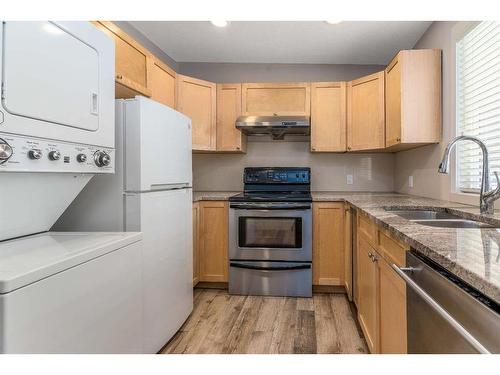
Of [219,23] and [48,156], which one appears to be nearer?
[48,156]

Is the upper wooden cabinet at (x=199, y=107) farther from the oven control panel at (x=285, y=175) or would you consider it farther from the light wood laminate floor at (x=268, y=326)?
the light wood laminate floor at (x=268, y=326)

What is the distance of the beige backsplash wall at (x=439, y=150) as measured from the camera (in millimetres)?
2168

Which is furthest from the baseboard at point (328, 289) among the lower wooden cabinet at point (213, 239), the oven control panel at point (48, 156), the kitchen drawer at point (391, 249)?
the oven control panel at point (48, 156)

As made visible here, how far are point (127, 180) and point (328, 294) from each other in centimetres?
212

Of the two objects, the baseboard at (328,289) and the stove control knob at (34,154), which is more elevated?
the stove control knob at (34,154)

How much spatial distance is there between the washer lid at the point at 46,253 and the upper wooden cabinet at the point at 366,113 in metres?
2.36

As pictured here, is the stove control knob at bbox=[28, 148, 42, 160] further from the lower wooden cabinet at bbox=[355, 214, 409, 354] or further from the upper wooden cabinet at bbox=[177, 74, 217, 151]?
the upper wooden cabinet at bbox=[177, 74, 217, 151]

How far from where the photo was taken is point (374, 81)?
2.85 metres

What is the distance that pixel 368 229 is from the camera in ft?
5.88

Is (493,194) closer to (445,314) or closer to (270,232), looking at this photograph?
(445,314)

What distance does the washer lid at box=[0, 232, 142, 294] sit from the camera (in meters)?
0.84

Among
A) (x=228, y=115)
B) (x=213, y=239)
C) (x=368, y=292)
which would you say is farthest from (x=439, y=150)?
(x=213, y=239)

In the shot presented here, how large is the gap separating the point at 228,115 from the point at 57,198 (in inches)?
83.8
